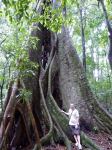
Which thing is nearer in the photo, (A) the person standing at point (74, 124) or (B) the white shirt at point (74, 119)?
(A) the person standing at point (74, 124)

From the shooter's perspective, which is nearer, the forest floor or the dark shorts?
the forest floor

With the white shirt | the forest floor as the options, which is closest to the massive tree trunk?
the forest floor

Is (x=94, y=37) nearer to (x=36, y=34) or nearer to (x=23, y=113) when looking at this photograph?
(x=36, y=34)

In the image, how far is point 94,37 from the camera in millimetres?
20969

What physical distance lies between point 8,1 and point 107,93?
1421cm

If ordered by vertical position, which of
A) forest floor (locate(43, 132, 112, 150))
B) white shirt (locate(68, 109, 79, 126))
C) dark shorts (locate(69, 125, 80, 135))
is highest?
white shirt (locate(68, 109, 79, 126))

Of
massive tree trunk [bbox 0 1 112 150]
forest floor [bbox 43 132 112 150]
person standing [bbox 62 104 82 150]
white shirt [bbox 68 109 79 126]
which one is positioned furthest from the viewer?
white shirt [bbox 68 109 79 126]

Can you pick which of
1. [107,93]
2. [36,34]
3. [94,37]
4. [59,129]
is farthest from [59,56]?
[94,37]

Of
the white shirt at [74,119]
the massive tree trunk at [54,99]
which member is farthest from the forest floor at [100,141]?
the white shirt at [74,119]

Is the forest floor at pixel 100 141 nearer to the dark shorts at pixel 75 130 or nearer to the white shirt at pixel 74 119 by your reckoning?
the dark shorts at pixel 75 130

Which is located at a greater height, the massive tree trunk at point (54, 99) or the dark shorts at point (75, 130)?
the massive tree trunk at point (54, 99)

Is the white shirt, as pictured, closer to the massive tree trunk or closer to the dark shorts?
the dark shorts

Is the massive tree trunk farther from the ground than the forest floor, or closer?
farther from the ground

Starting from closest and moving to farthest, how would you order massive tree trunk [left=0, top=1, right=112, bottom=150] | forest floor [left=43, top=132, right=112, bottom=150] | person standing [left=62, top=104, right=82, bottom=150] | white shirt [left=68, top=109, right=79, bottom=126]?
1. massive tree trunk [left=0, top=1, right=112, bottom=150]
2. forest floor [left=43, top=132, right=112, bottom=150]
3. person standing [left=62, top=104, right=82, bottom=150]
4. white shirt [left=68, top=109, right=79, bottom=126]
